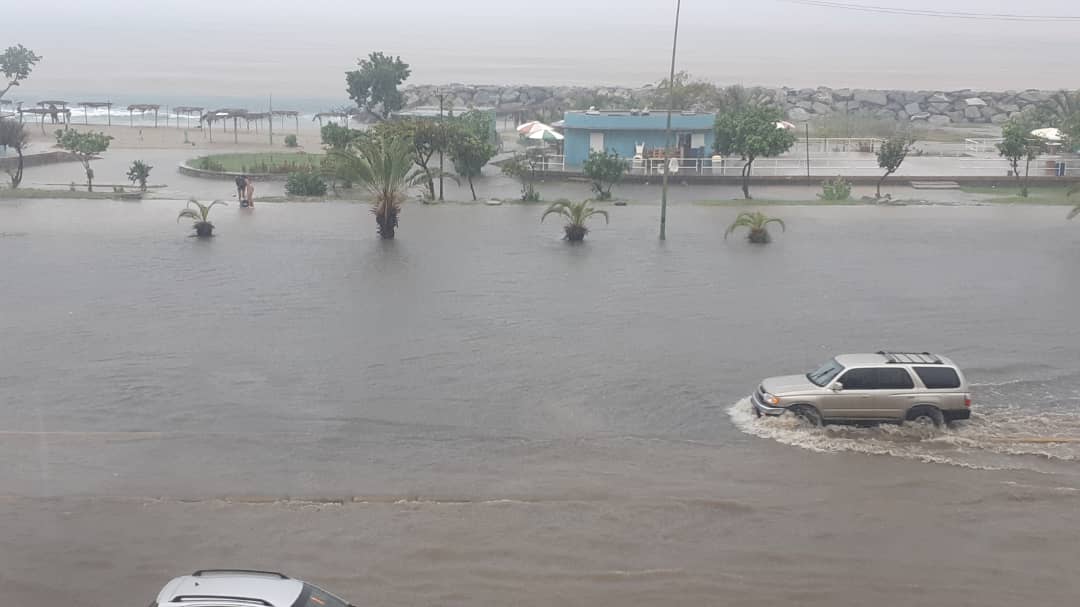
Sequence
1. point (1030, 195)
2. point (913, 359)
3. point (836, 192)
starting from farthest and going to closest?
point (1030, 195) < point (836, 192) < point (913, 359)

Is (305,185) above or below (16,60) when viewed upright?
below

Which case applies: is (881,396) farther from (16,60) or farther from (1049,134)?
(16,60)

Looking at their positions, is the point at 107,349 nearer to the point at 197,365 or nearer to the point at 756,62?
the point at 197,365

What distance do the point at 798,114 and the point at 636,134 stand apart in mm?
39300

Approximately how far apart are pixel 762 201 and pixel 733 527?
29.0 meters

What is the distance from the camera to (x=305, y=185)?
41.2 metres

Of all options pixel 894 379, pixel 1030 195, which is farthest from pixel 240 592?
pixel 1030 195

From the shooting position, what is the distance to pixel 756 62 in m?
177

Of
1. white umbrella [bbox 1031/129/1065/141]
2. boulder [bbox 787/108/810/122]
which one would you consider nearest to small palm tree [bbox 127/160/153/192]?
white umbrella [bbox 1031/129/1065/141]

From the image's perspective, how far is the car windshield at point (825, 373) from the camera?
1662 cm

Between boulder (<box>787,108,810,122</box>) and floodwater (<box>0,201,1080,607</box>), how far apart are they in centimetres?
5543

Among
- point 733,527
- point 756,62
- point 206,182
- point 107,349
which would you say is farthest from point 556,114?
point 756,62

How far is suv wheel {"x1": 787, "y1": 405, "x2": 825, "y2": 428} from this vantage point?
16.4 metres

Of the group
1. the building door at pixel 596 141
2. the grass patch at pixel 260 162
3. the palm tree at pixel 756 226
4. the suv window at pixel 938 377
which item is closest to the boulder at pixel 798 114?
the building door at pixel 596 141
